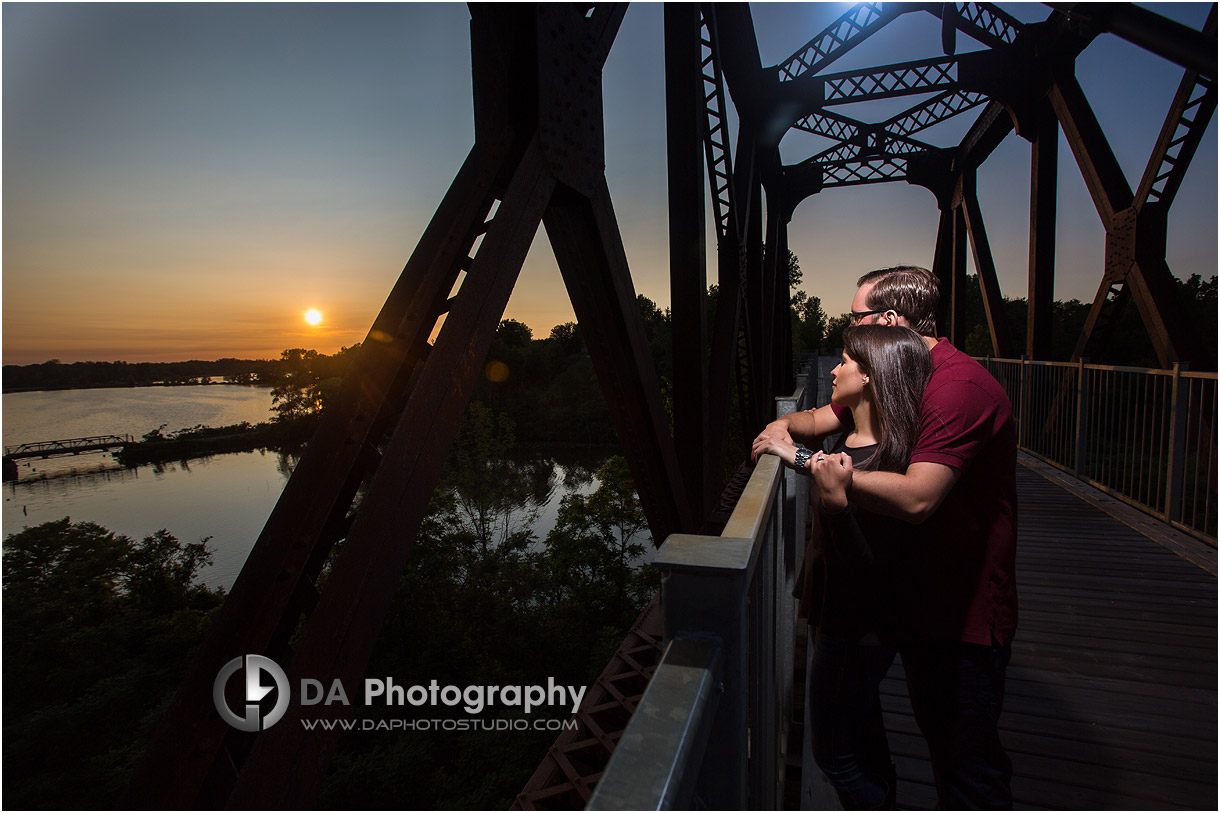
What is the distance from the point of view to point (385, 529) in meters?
1.35

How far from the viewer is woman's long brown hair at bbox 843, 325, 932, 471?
1.69 meters

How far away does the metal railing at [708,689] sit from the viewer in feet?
2.38

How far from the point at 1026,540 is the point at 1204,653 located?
1898 millimetres

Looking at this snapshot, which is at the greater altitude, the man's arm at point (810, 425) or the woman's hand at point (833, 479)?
the man's arm at point (810, 425)

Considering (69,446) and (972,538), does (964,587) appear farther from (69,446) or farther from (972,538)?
(69,446)

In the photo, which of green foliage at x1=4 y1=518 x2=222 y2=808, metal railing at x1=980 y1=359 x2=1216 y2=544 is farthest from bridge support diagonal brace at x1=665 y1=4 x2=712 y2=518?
green foliage at x1=4 y1=518 x2=222 y2=808

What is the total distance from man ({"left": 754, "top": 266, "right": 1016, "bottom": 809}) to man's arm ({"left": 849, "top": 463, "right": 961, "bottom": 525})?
0.07 feet

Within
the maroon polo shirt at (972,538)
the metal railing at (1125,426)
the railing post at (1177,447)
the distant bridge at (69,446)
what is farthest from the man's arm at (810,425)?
the distant bridge at (69,446)

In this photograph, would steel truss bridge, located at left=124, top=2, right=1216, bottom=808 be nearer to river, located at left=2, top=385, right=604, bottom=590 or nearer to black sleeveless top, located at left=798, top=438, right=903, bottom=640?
black sleeveless top, located at left=798, top=438, right=903, bottom=640

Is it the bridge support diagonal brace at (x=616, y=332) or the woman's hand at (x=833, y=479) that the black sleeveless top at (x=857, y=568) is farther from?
the bridge support diagonal brace at (x=616, y=332)

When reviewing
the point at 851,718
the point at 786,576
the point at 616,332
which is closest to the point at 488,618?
→ the point at 786,576

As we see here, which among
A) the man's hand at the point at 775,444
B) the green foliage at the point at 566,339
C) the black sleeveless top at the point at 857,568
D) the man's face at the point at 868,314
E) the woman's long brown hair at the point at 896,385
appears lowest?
the black sleeveless top at the point at 857,568

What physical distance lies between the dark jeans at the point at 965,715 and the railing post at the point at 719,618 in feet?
2.99

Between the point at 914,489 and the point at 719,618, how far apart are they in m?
0.77
